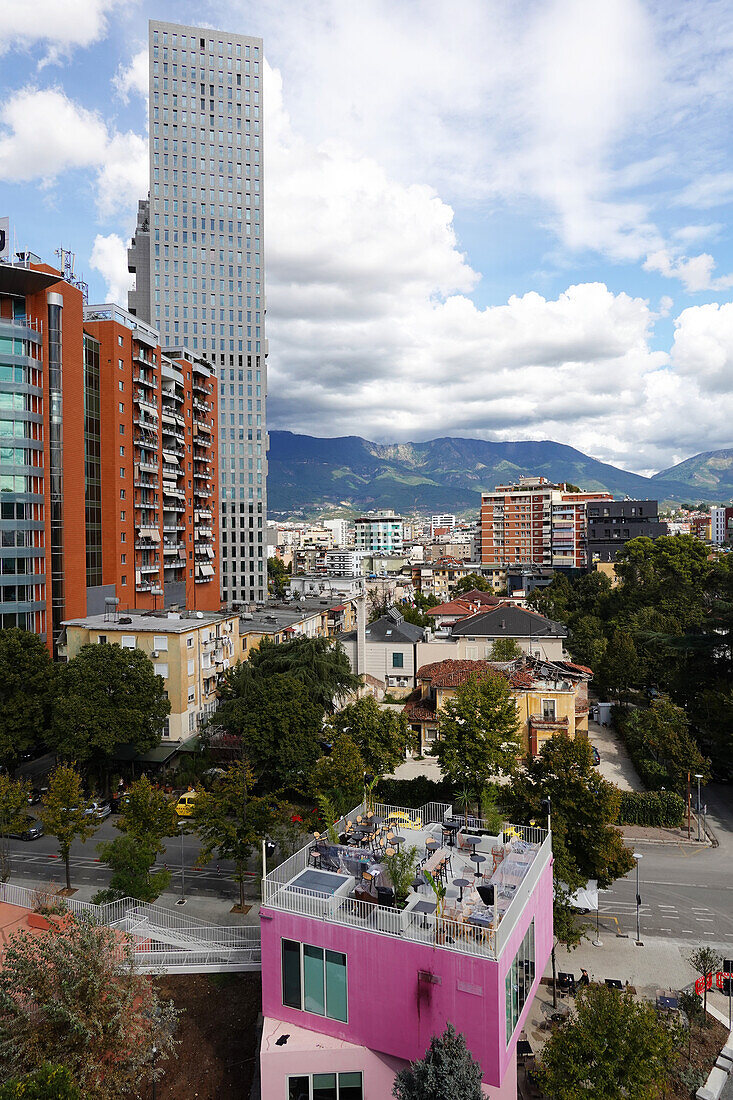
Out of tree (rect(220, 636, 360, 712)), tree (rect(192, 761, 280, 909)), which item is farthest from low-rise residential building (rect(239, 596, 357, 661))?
tree (rect(192, 761, 280, 909))

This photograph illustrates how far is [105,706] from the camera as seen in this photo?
37.5m

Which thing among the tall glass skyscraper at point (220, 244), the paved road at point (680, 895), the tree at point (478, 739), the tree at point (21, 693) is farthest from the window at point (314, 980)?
the tall glass skyscraper at point (220, 244)

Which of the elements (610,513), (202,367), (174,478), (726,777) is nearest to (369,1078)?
(726,777)

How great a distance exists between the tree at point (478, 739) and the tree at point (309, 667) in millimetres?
10439

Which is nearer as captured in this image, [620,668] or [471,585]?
[620,668]

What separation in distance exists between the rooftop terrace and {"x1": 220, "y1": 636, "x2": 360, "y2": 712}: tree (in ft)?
64.4

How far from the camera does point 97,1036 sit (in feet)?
50.5

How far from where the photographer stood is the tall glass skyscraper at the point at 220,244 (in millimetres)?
98375

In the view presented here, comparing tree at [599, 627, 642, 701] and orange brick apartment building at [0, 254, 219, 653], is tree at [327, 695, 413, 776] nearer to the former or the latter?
orange brick apartment building at [0, 254, 219, 653]

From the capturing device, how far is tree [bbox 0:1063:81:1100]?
12766mm

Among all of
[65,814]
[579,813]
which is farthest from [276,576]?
[579,813]

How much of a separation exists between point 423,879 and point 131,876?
1390 cm

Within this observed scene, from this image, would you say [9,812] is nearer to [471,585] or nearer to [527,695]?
[527,695]

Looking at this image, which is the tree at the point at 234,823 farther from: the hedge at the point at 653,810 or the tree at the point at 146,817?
the hedge at the point at 653,810
